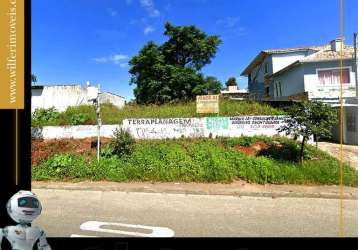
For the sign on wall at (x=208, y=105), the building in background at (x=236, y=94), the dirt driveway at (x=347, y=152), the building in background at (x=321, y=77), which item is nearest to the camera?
the dirt driveway at (x=347, y=152)

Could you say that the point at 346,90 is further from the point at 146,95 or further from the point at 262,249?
the point at 262,249

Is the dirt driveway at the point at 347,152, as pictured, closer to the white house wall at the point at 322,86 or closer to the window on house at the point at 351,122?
the window on house at the point at 351,122

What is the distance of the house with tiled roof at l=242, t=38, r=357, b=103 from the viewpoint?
22266 millimetres

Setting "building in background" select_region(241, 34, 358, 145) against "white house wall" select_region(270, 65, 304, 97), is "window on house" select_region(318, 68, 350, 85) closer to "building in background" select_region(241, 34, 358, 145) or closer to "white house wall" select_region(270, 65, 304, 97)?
"building in background" select_region(241, 34, 358, 145)

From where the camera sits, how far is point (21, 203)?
144 centimetres

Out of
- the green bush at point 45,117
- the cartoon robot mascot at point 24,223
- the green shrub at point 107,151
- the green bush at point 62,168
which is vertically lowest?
the green bush at point 62,168

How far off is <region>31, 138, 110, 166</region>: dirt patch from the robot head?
440 inches

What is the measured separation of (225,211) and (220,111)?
9.27 metres

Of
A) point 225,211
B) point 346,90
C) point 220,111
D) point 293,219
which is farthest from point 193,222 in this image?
point 346,90

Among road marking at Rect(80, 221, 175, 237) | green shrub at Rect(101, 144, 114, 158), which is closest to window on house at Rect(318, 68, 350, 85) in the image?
green shrub at Rect(101, 144, 114, 158)

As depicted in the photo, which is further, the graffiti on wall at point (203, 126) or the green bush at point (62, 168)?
the graffiti on wall at point (203, 126)

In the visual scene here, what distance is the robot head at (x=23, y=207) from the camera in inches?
56.6

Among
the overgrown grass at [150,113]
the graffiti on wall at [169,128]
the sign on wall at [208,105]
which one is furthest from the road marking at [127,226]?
the sign on wall at [208,105]

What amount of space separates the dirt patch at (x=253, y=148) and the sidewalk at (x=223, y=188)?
254 cm
